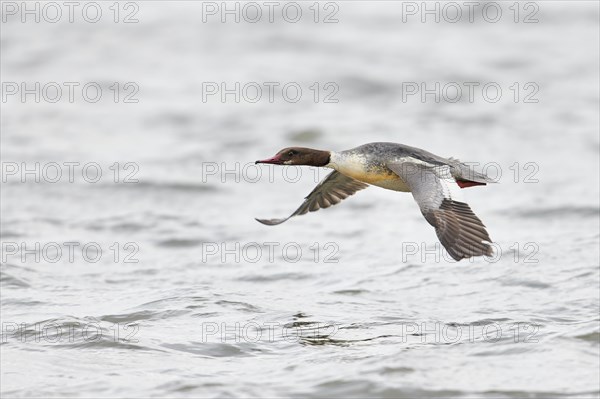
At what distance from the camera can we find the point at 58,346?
9148 mm

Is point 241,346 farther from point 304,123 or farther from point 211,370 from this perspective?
point 304,123

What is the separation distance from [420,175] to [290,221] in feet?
16.6

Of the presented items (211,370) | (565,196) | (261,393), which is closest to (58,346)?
(211,370)

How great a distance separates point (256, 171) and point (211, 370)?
27.4 feet

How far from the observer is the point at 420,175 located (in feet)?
31.3

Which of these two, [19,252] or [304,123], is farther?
[304,123]

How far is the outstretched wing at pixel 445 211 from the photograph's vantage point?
857 centimetres

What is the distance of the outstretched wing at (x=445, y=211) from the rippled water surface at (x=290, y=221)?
2.53ft
